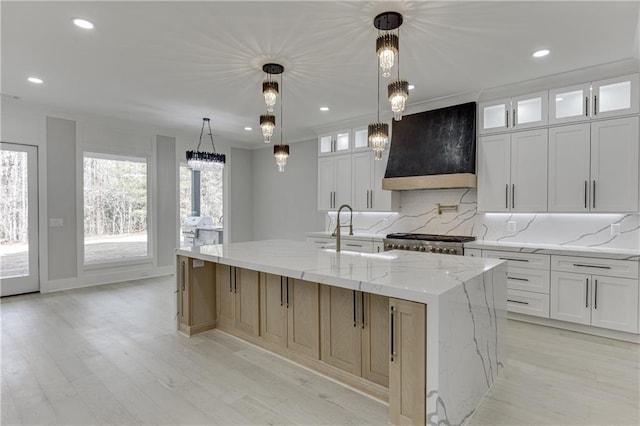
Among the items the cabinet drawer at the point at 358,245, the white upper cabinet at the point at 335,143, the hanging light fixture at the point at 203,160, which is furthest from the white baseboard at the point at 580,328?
the hanging light fixture at the point at 203,160

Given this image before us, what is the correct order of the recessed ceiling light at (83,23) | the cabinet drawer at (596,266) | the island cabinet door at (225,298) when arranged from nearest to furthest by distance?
the recessed ceiling light at (83,23) < the cabinet drawer at (596,266) < the island cabinet door at (225,298)

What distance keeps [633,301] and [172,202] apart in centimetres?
670

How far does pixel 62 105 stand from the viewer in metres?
4.86

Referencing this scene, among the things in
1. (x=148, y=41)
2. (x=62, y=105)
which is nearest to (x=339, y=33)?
(x=148, y=41)

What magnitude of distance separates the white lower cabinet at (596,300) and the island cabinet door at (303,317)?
2.73 m

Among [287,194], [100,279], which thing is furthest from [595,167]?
[100,279]

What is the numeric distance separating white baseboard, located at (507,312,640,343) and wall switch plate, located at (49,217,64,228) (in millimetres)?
6433

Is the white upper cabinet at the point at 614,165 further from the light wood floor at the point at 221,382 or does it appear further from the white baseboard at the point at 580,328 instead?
the light wood floor at the point at 221,382

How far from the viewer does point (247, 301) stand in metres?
3.24

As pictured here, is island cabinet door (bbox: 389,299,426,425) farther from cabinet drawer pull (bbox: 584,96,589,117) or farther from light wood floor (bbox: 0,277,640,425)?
cabinet drawer pull (bbox: 584,96,589,117)

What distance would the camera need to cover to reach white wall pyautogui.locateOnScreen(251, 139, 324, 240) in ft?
22.7

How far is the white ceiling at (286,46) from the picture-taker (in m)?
2.50

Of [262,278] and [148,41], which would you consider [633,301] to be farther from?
[148,41]

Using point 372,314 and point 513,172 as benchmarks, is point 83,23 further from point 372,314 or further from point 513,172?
point 513,172
